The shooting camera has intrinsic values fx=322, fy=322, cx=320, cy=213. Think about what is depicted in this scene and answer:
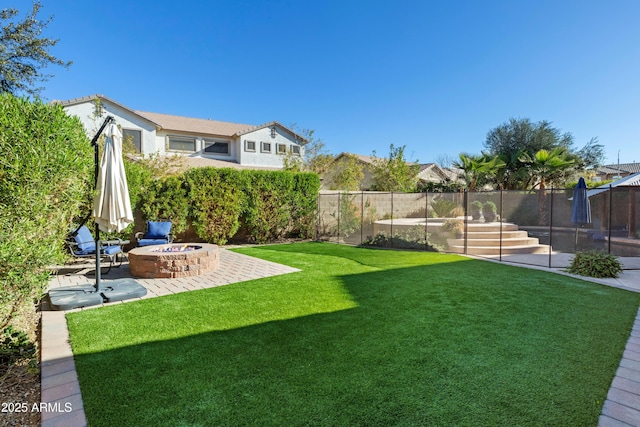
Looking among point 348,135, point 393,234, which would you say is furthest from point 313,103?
point 393,234

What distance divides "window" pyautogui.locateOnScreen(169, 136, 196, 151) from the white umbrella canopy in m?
18.9

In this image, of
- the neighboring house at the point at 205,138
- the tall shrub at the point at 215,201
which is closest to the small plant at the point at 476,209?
the tall shrub at the point at 215,201

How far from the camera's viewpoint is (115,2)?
37.3 feet

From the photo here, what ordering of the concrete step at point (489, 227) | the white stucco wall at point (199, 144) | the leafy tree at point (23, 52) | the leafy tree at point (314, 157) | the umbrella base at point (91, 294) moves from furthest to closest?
the white stucco wall at point (199, 144), the leafy tree at point (314, 157), the leafy tree at point (23, 52), the concrete step at point (489, 227), the umbrella base at point (91, 294)

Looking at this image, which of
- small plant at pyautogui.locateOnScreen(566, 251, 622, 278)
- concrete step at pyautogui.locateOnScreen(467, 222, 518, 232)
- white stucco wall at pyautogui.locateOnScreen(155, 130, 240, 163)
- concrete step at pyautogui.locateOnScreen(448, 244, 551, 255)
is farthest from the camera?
white stucco wall at pyautogui.locateOnScreen(155, 130, 240, 163)

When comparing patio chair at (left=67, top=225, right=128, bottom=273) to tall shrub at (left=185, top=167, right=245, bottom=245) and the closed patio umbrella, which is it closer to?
the closed patio umbrella

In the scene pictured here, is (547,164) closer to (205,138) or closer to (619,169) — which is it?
(205,138)

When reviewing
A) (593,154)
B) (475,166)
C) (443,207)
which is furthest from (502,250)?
(593,154)

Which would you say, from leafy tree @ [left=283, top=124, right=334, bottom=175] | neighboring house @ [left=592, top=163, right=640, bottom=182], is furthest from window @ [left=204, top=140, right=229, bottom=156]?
neighboring house @ [left=592, top=163, right=640, bottom=182]

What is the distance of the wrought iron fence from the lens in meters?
10.6

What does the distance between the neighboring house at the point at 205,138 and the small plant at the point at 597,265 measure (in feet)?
57.0

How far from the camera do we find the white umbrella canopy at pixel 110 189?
493cm

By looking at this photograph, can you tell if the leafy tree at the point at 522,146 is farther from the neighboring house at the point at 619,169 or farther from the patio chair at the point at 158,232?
the neighboring house at the point at 619,169

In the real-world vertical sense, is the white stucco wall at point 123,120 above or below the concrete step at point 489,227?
above
